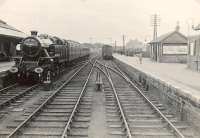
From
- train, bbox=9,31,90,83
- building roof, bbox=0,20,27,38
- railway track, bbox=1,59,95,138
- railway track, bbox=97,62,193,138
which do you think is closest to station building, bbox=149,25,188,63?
building roof, bbox=0,20,27,38

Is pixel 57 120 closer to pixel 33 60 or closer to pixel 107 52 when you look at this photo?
pixel 33 60

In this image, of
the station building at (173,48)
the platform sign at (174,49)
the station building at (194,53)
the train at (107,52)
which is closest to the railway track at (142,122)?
the station building at (194,53)

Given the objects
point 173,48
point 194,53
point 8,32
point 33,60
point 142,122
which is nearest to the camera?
point 142,122

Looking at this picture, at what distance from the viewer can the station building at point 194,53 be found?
75.7 feet

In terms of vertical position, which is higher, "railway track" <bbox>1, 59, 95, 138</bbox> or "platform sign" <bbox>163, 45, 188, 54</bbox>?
"platform sign" <bbox>163, 45, 188, 54</bbox>

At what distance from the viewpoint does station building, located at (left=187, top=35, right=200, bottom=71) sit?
23.1 m

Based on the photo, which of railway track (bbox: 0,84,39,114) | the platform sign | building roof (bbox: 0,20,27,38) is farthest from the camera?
the platform sign

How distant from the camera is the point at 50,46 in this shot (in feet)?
66.4

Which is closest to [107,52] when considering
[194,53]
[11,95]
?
[194,53]

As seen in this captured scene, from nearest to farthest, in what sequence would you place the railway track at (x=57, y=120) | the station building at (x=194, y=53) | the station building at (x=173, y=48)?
the railway track at (x=57, y=120) < the station building at (x=194, y=53) < the station building at (x=173, y=48)

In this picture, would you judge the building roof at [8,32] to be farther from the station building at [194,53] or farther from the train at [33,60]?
A: the station building at [194,53]

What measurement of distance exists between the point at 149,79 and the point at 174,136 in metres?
9.15

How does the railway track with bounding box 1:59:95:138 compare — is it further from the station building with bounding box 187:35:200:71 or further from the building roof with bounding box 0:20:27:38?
the building roof with bounding box 0:20:27:38

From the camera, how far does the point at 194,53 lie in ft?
78.3
